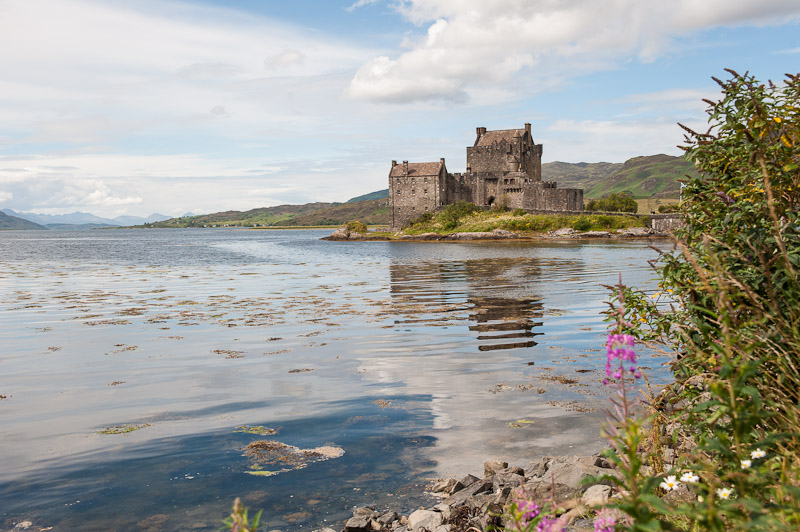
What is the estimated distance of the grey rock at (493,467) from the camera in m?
8.91

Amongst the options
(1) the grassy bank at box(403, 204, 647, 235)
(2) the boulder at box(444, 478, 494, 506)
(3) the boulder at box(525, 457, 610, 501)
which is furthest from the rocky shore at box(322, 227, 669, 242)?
(2) the boulder at box(444, 478, 494, 506)

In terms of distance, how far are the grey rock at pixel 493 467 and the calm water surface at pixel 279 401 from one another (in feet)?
0.86

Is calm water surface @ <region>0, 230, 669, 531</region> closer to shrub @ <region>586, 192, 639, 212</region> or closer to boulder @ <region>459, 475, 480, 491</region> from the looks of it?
boulder @ <region>459, 475, 480, 491</region>

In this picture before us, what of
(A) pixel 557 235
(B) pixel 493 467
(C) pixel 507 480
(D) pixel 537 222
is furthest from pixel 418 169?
(C) pixel 507 480

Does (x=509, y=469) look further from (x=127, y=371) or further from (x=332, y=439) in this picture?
(x=127, y=371)

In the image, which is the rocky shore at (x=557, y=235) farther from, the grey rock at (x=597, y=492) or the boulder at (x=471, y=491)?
the grey rock at (x=597, y=492)

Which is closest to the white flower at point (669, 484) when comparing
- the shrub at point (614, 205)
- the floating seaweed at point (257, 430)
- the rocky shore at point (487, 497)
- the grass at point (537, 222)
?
the rocky shore at point (487, 497)

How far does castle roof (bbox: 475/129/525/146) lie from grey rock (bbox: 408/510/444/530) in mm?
126432

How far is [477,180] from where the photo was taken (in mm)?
128500

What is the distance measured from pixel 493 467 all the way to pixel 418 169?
12295 cm

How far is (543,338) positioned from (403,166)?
114663 millimetres

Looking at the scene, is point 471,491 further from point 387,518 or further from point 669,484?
point 669,484

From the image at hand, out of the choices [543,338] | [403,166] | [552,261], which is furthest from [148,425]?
[403,166]

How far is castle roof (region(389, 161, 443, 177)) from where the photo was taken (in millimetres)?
126750
